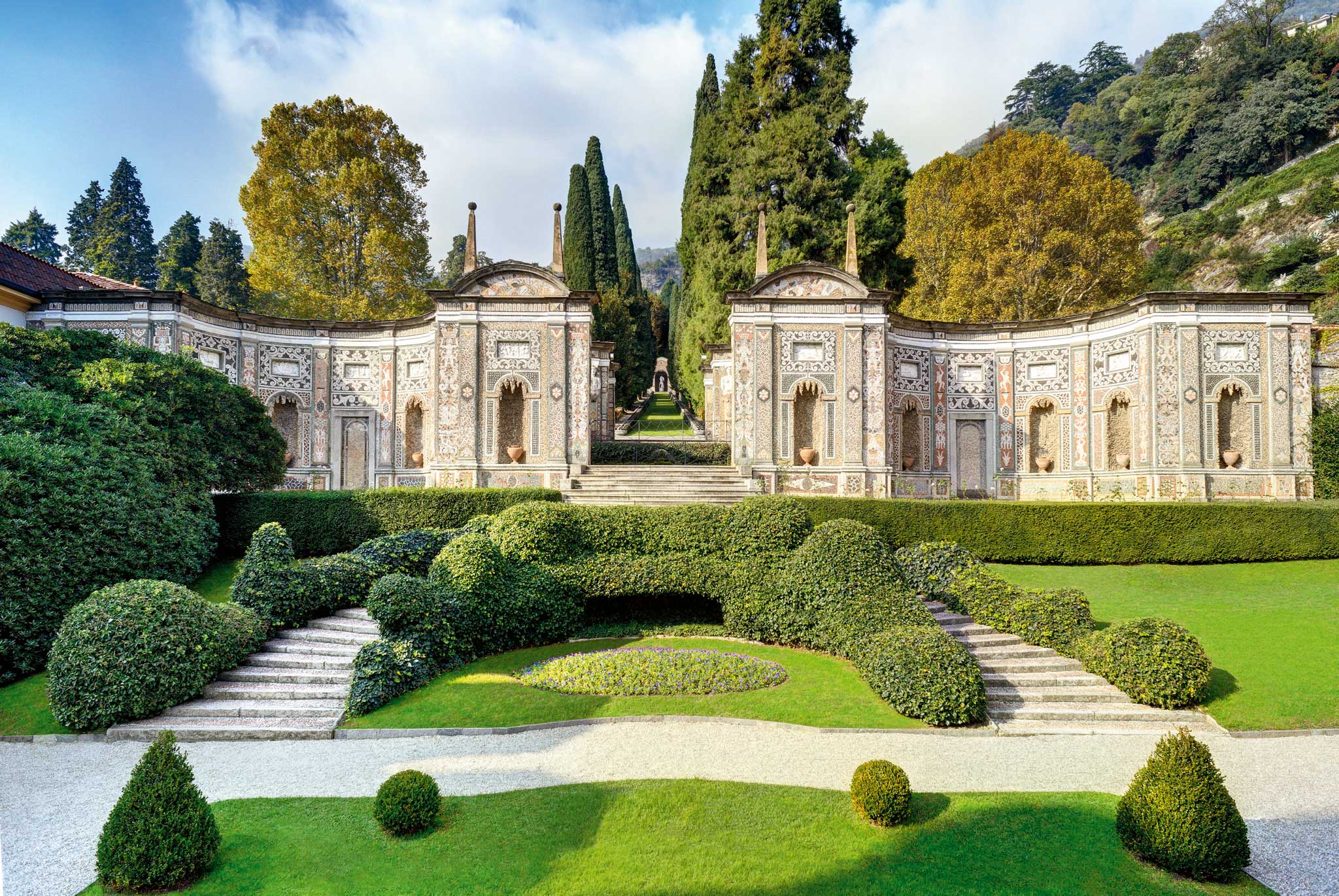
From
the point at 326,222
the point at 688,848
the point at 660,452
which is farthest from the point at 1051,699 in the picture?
the point at 326,222

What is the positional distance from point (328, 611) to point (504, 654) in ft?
11.8

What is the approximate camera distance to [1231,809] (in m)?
A: 5.91

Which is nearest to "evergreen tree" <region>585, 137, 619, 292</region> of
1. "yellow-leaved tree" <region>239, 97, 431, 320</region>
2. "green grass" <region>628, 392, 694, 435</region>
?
"green grass" <region>628, 392, 694, 435</region>

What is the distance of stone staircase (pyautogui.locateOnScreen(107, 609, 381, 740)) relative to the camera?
922 centimetres

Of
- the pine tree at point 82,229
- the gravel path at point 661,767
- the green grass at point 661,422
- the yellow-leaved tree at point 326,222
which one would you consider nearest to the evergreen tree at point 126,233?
the pine tree at point 82,229

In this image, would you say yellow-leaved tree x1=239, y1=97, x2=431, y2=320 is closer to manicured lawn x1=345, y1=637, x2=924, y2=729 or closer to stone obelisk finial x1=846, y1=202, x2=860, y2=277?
stone obelisk finial x1=846, y1=202, x2=860, y2=277

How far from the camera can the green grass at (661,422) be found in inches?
1622

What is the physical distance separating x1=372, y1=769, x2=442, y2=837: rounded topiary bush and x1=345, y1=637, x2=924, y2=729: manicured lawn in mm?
2719

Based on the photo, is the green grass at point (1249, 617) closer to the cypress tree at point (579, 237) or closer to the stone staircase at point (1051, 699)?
the stone staircase at point (1051, 699)

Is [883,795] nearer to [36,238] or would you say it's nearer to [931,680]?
[931,680]

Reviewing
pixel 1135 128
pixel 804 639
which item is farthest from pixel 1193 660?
pixel 1135 128

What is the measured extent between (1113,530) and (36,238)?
70.2 meters

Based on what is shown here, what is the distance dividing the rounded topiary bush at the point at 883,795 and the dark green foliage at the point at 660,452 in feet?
62.7

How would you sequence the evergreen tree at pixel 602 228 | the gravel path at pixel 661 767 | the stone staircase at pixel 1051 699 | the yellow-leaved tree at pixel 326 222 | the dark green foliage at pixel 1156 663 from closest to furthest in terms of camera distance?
the gravel path at pixel 661 767
the stone staircase at pixel 1051 699
the dark green foliage at pixel 1156 663
the yellow-leaved tree at pixel 326 222
the evergreen tree at pixel 602 228
